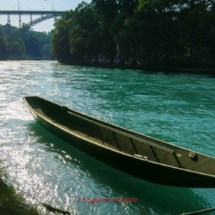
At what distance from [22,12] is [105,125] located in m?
145

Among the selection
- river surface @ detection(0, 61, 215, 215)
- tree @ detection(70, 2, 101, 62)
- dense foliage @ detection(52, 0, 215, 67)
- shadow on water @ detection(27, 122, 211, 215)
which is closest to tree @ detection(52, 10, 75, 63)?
tree @ detection(70, 2, 101, 62)

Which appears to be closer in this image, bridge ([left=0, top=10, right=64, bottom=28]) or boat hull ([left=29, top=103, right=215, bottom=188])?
boat hull ([left=29, top=103, right=215, bottom=188])

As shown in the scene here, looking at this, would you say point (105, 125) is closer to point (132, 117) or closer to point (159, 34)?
point (132, 117)

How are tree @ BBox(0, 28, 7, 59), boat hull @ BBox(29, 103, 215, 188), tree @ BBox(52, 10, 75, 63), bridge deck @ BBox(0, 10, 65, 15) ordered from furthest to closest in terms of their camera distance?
1. bridge deck @ BBox(0, 10, 65, 15)
2. tree @ BBox(0, 28, 7, 59)
3. tree @ BBox(52, 10, 75, 63)
4. boat hull @ BBox(29, 103, 215, 188)

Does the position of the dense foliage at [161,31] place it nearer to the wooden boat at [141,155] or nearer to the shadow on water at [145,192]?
the wooden boat at [141,155]

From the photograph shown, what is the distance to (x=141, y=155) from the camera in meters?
6.23

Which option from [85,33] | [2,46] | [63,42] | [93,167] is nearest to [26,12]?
[2,46]

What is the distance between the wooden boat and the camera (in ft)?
15.8

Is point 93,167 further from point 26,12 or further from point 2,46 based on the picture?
point 26,12

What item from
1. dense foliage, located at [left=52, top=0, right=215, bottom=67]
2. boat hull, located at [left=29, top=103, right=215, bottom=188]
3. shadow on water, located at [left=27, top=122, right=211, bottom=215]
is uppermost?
dense foliage, located at [left=52, top=0, right=215, bottom=67]

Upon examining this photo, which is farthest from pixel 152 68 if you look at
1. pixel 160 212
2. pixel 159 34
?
pixel 160 212

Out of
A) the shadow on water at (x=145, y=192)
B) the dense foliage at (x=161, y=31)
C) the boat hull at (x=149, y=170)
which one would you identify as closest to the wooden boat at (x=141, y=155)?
the boat hull at (x=149, y=170)

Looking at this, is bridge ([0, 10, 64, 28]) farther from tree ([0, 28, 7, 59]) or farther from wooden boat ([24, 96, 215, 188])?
wooden boat ([24, 96, 215, 188])

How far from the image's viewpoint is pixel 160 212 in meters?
5.22
